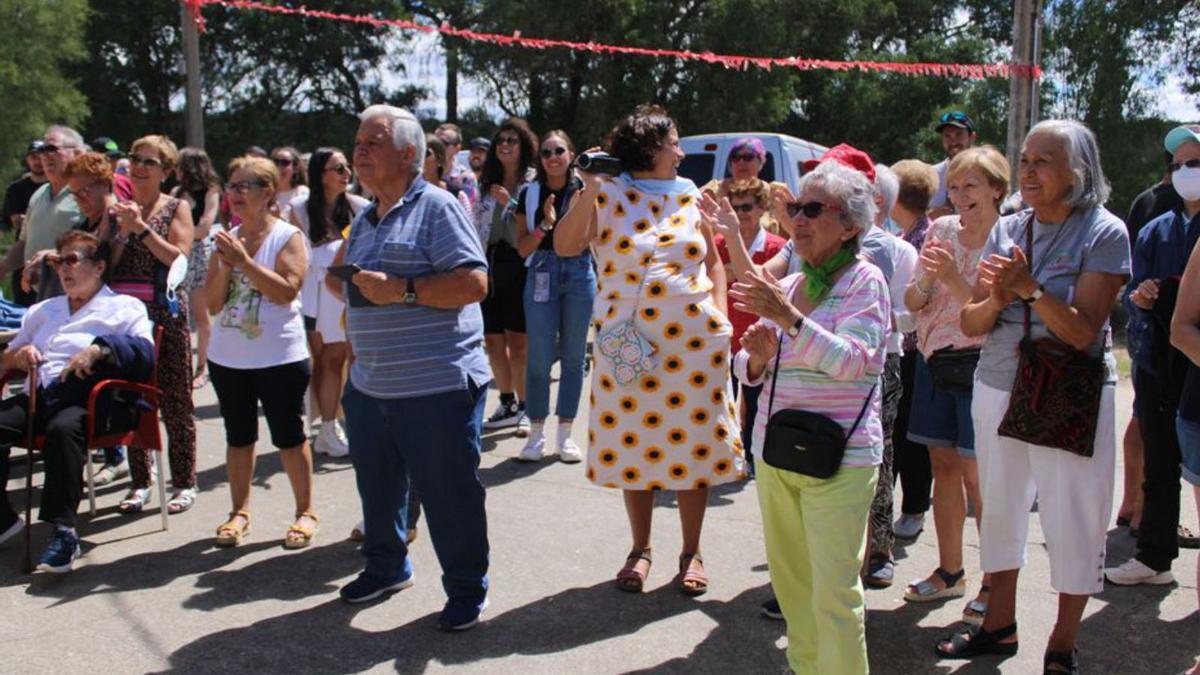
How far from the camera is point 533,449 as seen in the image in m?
6.55

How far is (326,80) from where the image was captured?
29.2 m

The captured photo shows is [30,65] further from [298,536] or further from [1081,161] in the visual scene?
[1081,161]

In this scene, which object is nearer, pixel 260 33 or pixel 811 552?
pixel 811 552

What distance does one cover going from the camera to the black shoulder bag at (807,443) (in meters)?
3.16

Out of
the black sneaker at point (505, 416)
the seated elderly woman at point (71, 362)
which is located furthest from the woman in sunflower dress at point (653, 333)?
the black sneaker at point (505, 416)

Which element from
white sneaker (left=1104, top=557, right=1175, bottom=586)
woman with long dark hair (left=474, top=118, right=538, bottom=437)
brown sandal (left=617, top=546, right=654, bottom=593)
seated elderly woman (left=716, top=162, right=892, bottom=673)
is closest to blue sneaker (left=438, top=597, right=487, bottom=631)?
brown sandal (left=617, top=546, right=654, bottom=593)

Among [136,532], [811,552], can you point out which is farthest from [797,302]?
[136,532]

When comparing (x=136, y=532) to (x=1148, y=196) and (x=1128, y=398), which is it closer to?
(x=1148, y=196)

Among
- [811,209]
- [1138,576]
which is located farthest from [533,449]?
[811,209]

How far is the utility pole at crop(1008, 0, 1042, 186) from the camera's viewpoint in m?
10.5

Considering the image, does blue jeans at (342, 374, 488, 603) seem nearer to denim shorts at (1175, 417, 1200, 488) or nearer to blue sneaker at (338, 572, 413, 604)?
blue sneaker at (338, 572, 413, 604)

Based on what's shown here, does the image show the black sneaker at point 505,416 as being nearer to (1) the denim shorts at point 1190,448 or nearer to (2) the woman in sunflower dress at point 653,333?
(2) the woman in sunflower dress at point 653,333

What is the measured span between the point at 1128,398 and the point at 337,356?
6085mm

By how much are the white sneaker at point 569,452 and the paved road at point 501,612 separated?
95cm
